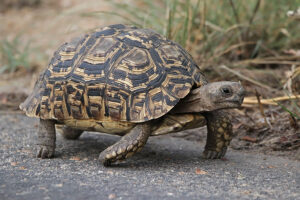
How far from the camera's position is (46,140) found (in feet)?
12.3

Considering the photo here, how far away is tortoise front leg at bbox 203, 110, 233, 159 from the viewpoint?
12.2 feet

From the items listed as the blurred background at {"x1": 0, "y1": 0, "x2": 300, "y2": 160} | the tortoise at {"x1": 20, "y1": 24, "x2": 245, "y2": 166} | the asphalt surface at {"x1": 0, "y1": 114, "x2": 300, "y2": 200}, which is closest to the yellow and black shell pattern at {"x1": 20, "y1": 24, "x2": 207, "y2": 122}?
the tortoise at {"x1": 20, "y1": 24, "x2": 245, "y2": 166}

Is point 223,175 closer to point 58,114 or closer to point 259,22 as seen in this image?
point 58,114

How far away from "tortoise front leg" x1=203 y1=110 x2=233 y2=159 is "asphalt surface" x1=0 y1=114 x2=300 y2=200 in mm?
87

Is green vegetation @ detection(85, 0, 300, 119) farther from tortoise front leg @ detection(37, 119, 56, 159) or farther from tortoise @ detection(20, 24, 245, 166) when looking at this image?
tortoise front leg @ detection(37, 119, 56, 159)

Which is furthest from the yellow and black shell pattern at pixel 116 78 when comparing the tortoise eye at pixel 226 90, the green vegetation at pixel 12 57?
the green vegetation at pixel 12 57

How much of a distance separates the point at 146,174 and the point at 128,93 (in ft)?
2.05

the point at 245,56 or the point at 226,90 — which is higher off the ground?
the point at 226,90

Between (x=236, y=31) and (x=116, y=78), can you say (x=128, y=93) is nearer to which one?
(x=116, y=78)

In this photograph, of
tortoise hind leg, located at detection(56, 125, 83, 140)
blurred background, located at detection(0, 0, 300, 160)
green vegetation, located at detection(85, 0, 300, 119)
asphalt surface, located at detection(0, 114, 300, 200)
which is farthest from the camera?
green vegetation, located at detection(85, 0, 300, 119)

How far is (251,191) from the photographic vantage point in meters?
2.87

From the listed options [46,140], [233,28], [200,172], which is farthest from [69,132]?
[233,28]

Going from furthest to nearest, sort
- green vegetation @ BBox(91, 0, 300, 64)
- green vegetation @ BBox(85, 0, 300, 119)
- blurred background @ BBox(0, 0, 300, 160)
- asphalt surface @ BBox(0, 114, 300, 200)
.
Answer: green vegetation @ BBox(91, 0, 300, 64), green vegetation @ BBox(85, 0, 300, 119), blurred background @ BBox(0, 0, 300, 160), asphalt surface @ BBox(0, 114, 300, 200)

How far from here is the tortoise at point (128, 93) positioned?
11.1 ft
